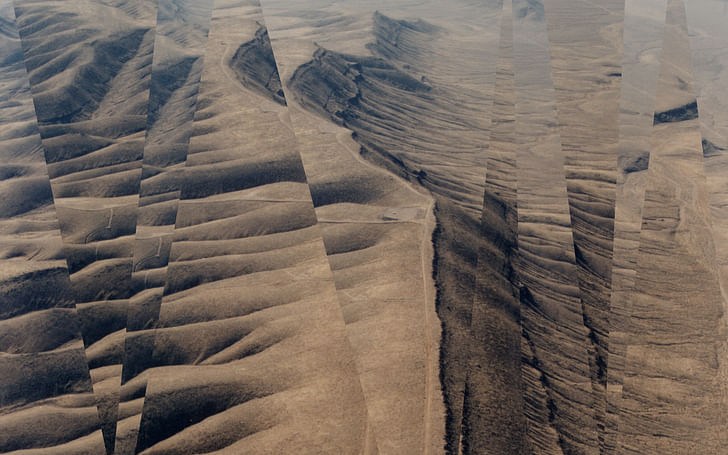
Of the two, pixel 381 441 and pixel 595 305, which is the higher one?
pixel 381 441

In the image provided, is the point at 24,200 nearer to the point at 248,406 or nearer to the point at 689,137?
the point at 248,406

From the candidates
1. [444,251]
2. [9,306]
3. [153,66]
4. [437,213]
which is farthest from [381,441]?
[153,66]

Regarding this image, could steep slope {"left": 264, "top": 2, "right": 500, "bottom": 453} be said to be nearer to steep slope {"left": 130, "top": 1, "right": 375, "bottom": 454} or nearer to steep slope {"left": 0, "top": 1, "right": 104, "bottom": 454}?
steep slope {"left": 130, "top": 1, "right": 375, "bottom": 454}

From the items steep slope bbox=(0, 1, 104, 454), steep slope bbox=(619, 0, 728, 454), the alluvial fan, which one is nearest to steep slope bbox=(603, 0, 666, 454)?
the alluvial fan

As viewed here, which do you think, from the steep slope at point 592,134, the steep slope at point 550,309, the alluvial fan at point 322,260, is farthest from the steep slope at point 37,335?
the steep slope at point 592,134

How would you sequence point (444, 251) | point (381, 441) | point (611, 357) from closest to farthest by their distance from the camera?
point (381, 441), point (611, 357), point (444, 251)

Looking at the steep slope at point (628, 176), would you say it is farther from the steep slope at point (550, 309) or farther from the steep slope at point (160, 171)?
the steep slope at point (160, 171)

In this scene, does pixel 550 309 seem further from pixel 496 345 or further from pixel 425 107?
pixel 425 107
